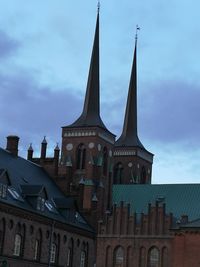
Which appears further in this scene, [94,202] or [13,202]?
[94,202]

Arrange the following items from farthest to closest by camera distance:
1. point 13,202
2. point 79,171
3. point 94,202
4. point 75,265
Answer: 1. point 79,171
2. point 94,202
3. point 75,265
4. point 13,202

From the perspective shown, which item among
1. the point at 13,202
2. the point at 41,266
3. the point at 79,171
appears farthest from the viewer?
the point at 79,171

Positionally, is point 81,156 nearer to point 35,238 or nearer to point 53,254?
point 53,254

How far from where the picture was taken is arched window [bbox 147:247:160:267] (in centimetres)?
6994

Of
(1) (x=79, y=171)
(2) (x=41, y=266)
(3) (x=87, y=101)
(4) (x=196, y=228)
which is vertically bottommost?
(2) (x=41, y=266)

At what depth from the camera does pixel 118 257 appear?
71.8 meters

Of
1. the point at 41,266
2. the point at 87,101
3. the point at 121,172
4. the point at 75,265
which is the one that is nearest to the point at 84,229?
the point at 75,265

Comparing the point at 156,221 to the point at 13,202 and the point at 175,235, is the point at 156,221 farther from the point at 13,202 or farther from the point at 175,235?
the point at 13,202

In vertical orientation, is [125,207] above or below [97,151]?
below

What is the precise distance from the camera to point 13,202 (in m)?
58.4

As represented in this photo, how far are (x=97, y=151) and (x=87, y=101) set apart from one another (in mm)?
7304

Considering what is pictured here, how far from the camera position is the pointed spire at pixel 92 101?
3280 inches

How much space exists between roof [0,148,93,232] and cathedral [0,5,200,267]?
11cm

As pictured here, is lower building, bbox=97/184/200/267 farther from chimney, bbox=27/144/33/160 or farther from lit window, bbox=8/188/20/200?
lit window, bbox=8/188/20/200
